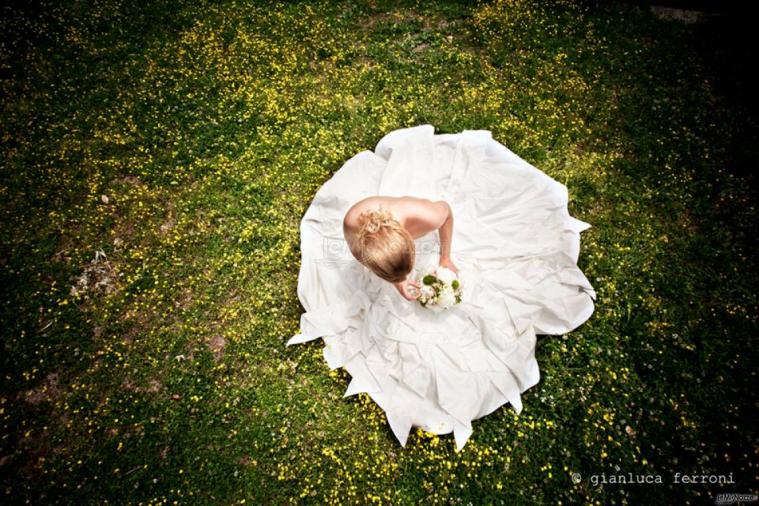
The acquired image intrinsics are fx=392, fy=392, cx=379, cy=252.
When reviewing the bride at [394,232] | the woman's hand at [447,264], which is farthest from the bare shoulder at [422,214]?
the woman's hand at [447,264]

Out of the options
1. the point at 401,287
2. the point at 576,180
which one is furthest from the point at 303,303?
the point at 576,180

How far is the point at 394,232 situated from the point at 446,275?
1055mm

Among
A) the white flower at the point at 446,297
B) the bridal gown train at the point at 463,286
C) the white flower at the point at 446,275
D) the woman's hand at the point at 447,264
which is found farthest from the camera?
the woman's hand at the point at 447,264

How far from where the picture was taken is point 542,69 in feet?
21.9

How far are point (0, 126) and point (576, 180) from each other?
9424mm

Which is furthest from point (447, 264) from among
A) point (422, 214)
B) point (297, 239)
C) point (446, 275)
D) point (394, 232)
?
point (297, 239)

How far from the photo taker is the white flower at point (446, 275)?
14.2 feet

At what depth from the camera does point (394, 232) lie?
3625 millimetres

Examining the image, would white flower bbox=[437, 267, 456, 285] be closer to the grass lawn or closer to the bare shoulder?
the bare shoulder

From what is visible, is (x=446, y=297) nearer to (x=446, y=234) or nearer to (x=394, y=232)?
(x=446, y=234)

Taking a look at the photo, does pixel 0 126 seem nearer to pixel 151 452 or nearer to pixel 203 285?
pixel 203 285

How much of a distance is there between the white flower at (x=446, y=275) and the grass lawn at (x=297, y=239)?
159cm

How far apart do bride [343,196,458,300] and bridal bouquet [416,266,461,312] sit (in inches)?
7.6

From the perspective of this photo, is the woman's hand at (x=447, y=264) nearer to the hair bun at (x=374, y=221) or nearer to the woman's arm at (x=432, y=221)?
the woman's arm at (x=432, y=221)
